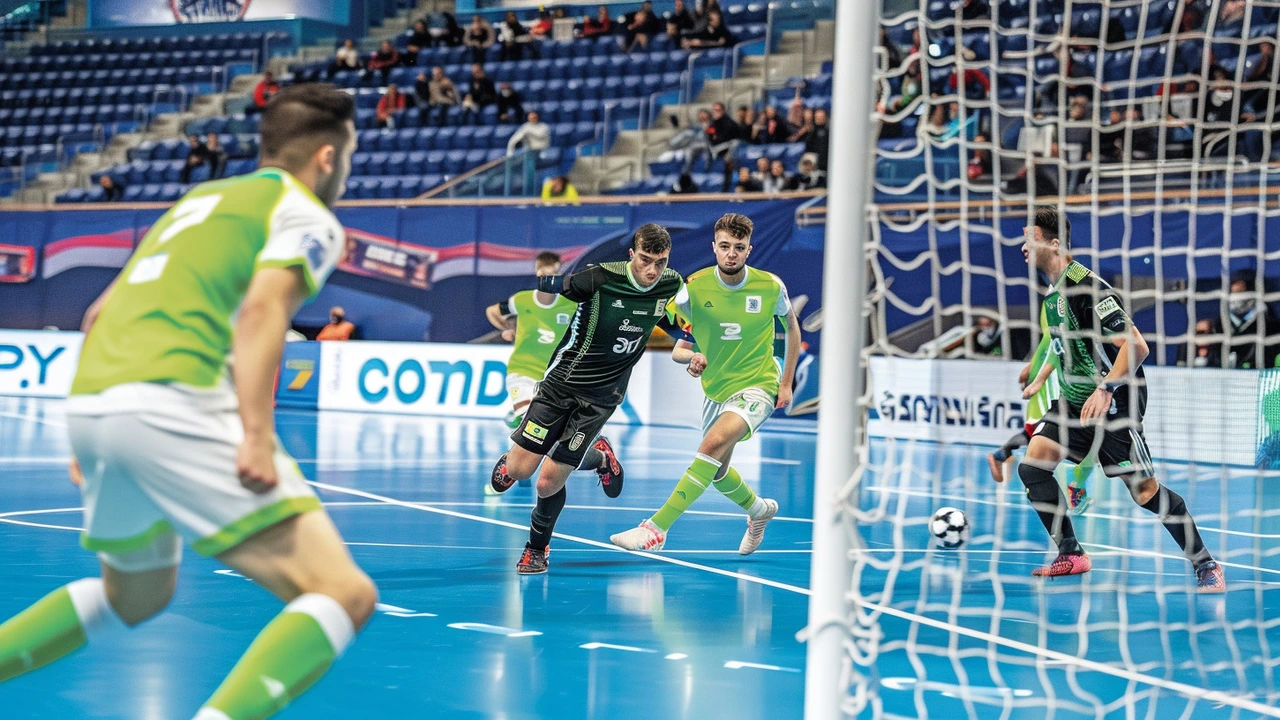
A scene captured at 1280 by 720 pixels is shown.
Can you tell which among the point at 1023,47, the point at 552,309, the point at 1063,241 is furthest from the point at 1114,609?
the point at 1023,47

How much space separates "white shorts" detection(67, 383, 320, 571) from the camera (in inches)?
120

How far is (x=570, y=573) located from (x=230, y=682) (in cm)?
432

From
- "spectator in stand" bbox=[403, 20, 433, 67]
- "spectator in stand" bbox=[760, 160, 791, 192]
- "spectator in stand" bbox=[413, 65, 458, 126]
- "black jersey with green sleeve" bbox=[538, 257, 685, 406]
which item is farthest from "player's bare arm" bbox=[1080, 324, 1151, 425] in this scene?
"spectator in stand" bbox=[403, 20, 433, 67]

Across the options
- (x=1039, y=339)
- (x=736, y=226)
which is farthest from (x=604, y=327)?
(x=1039, y=339)

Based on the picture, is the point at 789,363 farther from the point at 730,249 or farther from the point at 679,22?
the point at 679,22

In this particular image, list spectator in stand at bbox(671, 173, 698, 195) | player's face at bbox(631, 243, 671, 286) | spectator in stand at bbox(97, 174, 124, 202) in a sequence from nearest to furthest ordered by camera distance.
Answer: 1. player's face at bbox(631, 243, 671, 286)
2. spectator in stand at bbox(671, 173, 698, 195)
3. spectator in stand at bbox(97, 174, 124, 202)

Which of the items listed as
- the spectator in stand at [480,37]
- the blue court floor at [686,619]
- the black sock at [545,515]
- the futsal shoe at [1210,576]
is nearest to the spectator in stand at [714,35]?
the spectator in stand at [480,37]

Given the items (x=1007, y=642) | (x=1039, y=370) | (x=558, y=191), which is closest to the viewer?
(x=1007, y=642)

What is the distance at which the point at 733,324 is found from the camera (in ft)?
26.3

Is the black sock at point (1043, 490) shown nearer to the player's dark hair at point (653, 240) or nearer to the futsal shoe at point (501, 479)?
the player's dark hair at point (653, 240)

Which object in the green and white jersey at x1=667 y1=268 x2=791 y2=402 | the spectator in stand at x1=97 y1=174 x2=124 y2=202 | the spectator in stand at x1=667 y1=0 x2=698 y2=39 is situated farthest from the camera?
the spectator in stand at x1=97 y1=174 x2=124 y2=202

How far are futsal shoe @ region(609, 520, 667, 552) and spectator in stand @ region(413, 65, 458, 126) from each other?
54.0 ft

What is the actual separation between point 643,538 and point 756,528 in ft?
2.26

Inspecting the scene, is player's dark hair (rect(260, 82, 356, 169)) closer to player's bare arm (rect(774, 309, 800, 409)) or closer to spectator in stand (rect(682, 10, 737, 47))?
player's bare arm (rect(774, 309, 800, 409))
